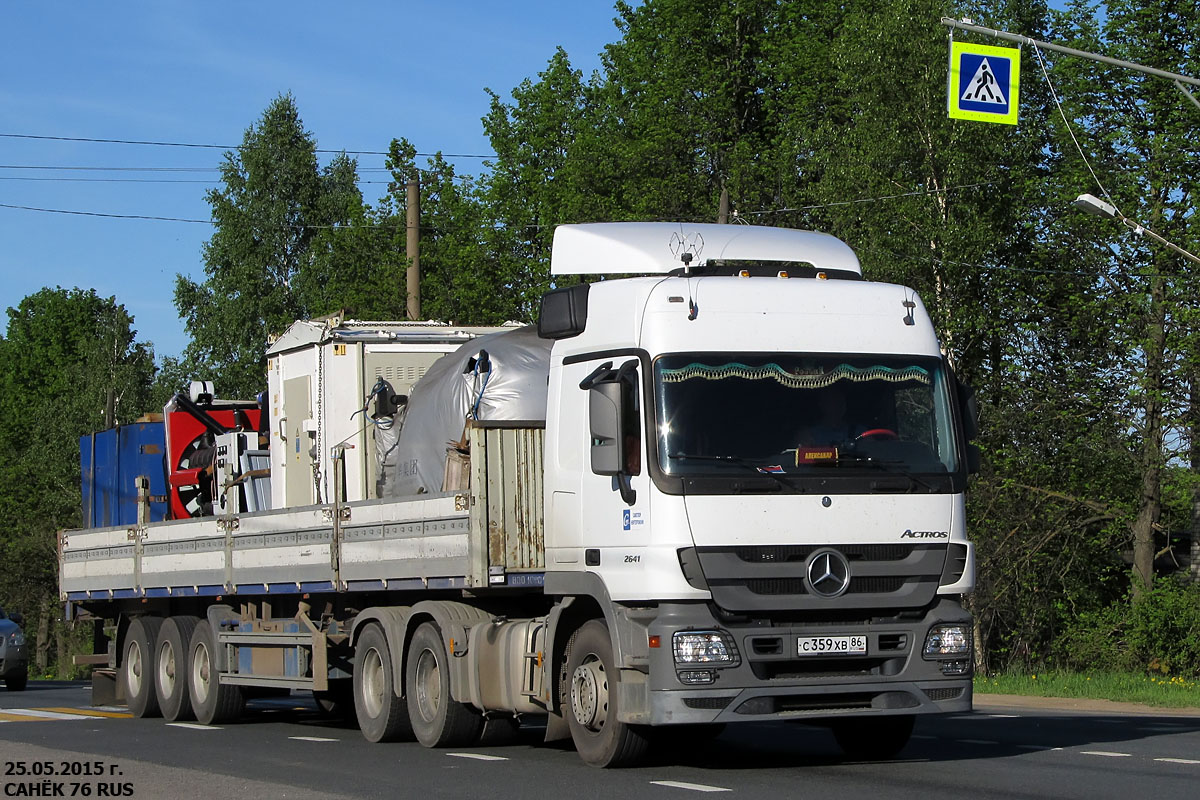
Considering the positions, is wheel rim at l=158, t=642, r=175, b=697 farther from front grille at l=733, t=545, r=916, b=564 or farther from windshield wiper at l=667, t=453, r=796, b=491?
front grille at l=733, t=545, r=916, b=564

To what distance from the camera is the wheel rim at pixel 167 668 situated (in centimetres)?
1855

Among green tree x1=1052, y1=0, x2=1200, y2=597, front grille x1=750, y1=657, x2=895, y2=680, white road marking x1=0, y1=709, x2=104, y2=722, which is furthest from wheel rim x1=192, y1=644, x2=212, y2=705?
green tree x1=1052, y1=0, x2=1200, y2=597

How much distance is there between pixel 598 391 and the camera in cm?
1115

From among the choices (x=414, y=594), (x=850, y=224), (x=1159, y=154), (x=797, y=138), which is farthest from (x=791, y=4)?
(x=414, y=594)

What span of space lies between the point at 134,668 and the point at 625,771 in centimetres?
962

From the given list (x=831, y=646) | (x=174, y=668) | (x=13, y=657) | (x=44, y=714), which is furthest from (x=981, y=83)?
(x=13, y=657)

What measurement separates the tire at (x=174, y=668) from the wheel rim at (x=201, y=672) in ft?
0.65

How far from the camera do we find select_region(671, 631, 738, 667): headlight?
10.8 m

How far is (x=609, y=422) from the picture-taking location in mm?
11086

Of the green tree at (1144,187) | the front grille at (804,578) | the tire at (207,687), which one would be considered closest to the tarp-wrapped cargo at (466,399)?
the front grille at (804,578)

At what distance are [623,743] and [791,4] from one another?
40448mm

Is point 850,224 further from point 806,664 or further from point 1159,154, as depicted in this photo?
point 806,664

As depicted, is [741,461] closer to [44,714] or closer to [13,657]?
[44,714]

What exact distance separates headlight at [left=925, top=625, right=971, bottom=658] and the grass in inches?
385
